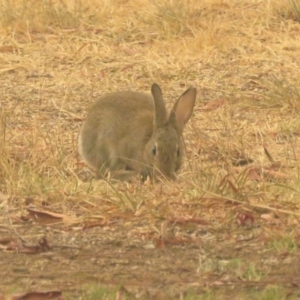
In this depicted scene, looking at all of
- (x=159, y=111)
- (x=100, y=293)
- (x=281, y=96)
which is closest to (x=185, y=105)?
(x=159, y=111)

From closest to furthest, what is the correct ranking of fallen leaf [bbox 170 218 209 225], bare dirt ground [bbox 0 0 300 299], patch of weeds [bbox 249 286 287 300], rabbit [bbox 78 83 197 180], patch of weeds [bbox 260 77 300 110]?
patch of weeds [bbox 249 286 287 300]
bare dirt ground [bbox 0 0 300 299]
fallen leaf [bbox 170 218 209 225]
rabbit [bbox 78 83 197 180]
patch of weeds [bbox 260 77 300 110]

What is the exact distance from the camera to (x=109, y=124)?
7453 mm

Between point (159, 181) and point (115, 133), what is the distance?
0.91 metres

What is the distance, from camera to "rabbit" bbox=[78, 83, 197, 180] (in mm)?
7027

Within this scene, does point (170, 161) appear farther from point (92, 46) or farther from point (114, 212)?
point (92, 46)

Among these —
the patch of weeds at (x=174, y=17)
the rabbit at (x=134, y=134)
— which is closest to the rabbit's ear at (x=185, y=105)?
the rabbit at (x=134, y=134)

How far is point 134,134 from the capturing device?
734 centimetres

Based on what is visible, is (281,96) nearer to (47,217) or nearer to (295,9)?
(295,9)

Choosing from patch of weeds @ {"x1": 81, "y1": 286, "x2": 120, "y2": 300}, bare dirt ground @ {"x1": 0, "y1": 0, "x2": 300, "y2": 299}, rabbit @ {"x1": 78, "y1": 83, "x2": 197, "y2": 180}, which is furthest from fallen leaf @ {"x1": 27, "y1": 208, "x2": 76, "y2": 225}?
rabbit @ {"x1": 78, "y1": 83, "x2": 197, "y2": 180}

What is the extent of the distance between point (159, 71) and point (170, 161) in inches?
117

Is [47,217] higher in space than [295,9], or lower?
lower

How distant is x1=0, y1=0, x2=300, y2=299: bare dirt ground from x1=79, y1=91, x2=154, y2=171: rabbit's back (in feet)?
0.49

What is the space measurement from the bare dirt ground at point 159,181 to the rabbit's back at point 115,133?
5.9 inches

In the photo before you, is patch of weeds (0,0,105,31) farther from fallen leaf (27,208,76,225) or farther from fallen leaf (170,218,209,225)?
fallen leaf (170,218,209,225)
